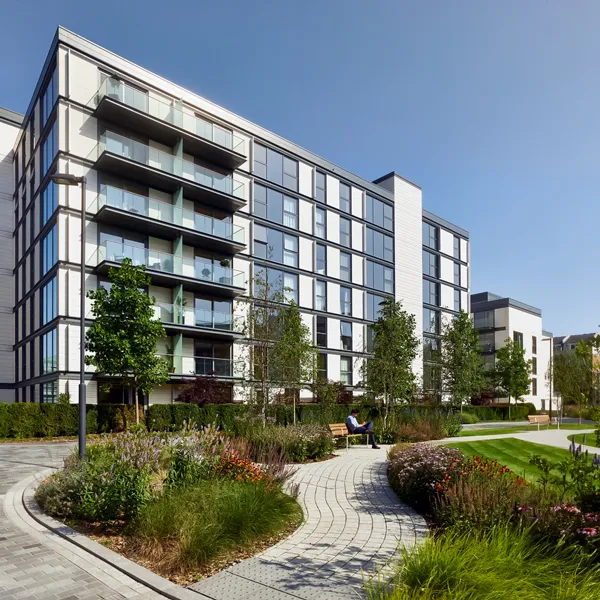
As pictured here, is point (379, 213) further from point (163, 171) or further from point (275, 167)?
point (163, 171)

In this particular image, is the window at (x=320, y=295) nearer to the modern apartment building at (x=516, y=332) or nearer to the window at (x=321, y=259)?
the window at (x=321, y=259)

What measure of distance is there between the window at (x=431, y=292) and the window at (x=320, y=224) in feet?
45.9

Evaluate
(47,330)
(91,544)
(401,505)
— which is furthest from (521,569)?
Answer: (47,330)

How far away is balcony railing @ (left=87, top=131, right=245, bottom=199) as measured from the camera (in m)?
24.6

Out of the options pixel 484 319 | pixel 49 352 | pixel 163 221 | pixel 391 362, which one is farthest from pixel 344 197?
pixel 484 319

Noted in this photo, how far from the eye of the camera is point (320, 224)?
36625 mm

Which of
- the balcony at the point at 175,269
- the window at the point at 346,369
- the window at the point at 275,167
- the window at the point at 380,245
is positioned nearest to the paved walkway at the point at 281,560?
the balcony at the point at 175,269

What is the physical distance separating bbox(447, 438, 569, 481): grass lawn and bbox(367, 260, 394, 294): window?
74.8 feet

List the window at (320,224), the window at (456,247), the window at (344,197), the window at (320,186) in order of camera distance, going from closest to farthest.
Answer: the window at (320,224), the window at (320,186), the window at (344,197), the window at (456,247)

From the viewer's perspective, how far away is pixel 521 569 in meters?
4.57

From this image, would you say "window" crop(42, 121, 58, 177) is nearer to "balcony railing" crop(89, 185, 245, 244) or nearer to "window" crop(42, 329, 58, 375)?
"balcony railing" crop(89, 185, 245, 244)

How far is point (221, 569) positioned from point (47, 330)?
2267 centimetres

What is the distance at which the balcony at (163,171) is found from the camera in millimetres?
24562

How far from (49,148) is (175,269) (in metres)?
8.74
